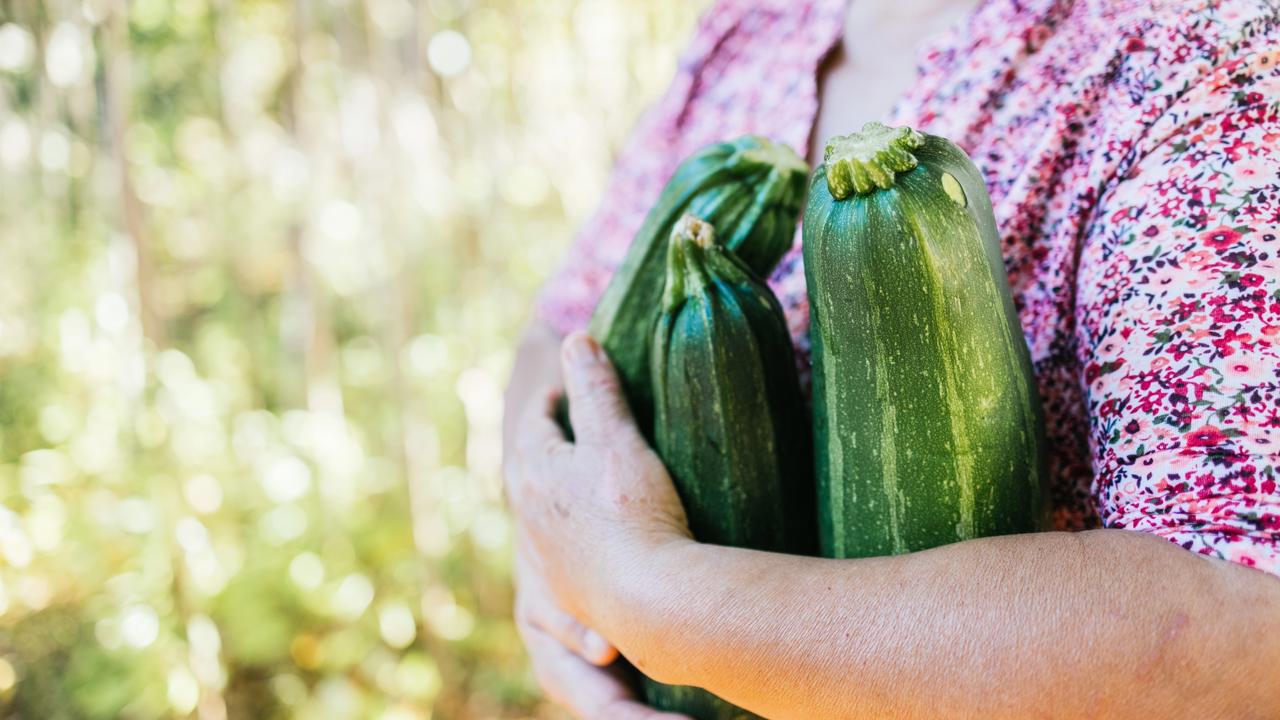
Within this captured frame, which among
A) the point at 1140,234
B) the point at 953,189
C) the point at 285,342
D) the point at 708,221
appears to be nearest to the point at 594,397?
the point at 708,221

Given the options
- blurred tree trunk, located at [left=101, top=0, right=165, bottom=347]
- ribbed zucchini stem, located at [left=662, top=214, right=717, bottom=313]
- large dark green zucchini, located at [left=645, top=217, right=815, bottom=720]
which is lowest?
large dark green zucchini, located at [left=645, top=217, right=815, bottom=720]

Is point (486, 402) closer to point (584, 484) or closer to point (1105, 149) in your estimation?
point (584, 484)

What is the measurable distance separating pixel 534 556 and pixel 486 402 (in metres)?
1.74

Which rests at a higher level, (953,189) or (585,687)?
(953,189)

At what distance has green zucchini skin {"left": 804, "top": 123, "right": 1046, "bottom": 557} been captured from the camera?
804mm

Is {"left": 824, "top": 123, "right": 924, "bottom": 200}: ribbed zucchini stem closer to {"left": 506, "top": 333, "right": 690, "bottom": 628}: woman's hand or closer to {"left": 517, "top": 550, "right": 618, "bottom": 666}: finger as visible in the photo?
{"left": 506, "top": 333, "right": 690, "bottom": 628}: woman's hand

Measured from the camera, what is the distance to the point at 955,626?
0.70 metres

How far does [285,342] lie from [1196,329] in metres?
2.81

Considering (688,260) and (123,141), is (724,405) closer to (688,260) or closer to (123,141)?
(688,260)

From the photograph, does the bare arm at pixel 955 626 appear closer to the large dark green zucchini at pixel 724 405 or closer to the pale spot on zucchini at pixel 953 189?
the large dark green zucchini at pixel 724 405

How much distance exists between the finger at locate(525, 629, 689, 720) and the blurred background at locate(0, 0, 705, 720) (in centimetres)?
134

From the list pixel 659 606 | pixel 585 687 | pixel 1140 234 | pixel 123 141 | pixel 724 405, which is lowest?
pixel 585 687

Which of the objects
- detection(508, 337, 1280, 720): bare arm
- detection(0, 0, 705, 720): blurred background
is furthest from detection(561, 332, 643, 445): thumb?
detection(0, 0, 705, 720): blurred background

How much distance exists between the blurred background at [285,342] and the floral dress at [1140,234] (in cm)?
177
